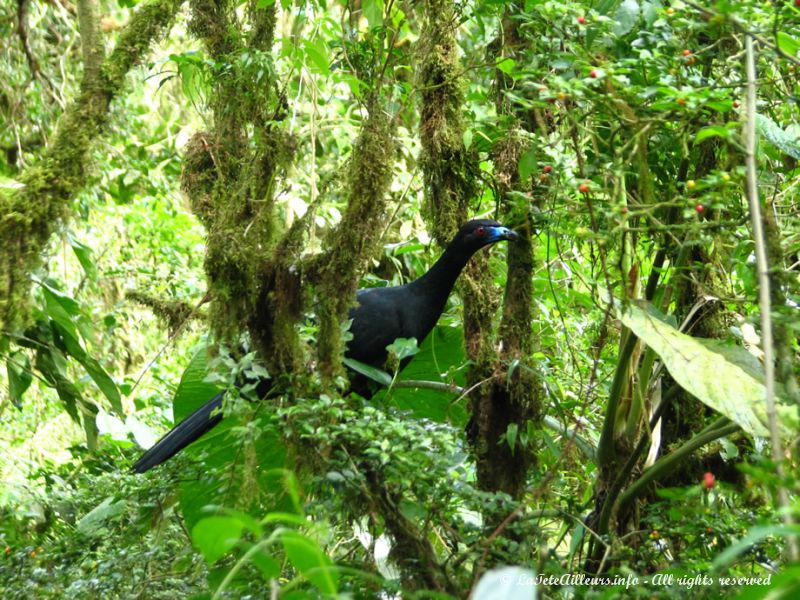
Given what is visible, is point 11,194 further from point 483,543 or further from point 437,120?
point 483,543

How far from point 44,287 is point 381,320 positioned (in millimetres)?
1345

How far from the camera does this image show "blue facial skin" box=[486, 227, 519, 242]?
312cm

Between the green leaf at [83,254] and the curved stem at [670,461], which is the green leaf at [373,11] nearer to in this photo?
the green leaf at [83,254]

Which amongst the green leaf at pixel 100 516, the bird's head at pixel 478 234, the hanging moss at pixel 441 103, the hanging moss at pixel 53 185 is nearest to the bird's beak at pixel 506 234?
the bird's head at pixel 478 234

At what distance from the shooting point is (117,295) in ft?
23.5

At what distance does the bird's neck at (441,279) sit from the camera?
3.58 m

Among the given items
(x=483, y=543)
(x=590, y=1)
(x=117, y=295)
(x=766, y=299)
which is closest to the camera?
(x=766, y=299)

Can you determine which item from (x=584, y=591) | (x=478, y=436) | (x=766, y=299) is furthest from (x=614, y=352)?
(x=766, y=299)

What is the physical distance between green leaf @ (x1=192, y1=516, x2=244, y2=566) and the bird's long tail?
2210 millimetres

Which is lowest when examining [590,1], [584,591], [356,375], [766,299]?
[584,591]

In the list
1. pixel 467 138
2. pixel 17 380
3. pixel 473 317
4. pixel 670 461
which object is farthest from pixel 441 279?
pixel 17 380

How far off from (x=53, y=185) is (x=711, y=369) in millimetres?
2198

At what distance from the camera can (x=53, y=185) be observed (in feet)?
10.2

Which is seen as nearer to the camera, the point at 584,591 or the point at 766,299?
the point at 766,299
